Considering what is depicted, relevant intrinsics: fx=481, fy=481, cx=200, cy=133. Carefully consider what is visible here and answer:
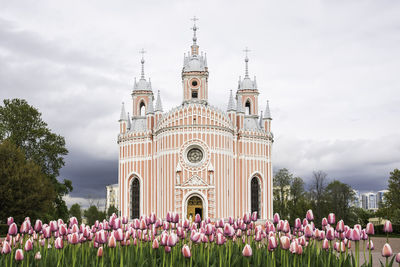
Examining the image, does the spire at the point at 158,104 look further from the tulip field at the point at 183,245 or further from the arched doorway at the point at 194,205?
the tulip field at the point at 183,245

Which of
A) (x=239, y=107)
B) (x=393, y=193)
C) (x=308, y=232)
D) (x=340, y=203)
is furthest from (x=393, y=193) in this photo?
(x=308, y=232)

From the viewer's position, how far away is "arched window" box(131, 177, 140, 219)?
187ft

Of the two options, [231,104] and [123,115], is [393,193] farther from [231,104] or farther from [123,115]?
[123,115]

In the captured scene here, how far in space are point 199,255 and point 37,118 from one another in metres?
44.6

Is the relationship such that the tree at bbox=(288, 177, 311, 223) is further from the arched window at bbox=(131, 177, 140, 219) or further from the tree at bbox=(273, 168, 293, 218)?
the arched window at bbox=(131, 177, 140, 219)

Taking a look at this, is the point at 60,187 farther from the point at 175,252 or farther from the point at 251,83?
the point at 175,252

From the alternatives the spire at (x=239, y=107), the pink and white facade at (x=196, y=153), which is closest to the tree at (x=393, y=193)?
the pink and white facade at (x=196, y=153)

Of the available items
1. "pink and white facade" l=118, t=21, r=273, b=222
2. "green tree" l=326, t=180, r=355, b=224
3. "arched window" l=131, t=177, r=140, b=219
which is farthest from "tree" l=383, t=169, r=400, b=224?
"arched window" l=131, t=177, r=140, b=219

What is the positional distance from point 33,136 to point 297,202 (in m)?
43.5

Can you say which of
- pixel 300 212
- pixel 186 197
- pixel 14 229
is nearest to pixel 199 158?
pixel 186 197

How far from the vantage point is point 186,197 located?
167 feet

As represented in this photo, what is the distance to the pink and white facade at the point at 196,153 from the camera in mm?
51375

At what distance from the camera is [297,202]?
7675 cm

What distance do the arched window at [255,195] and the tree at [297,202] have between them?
16832mm
